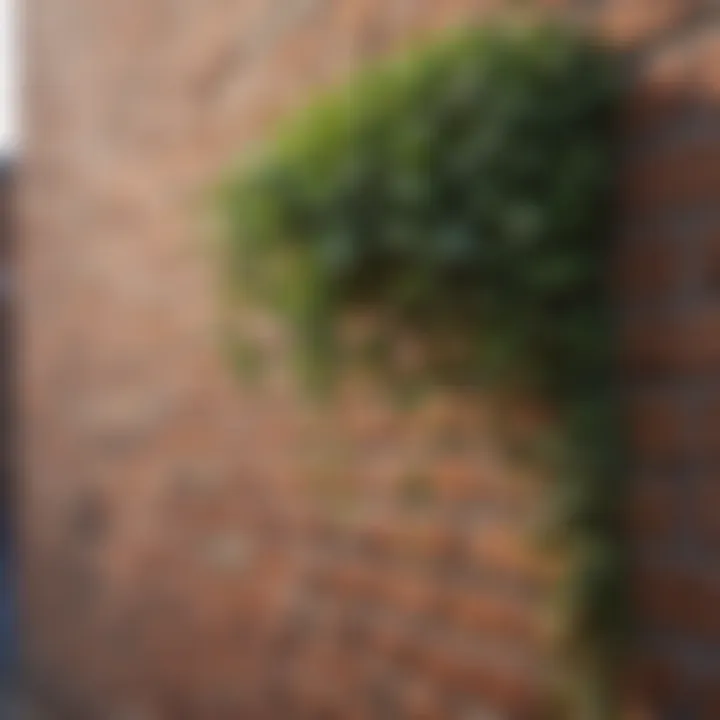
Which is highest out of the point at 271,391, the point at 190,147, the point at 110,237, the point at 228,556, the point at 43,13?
the point at 43,13

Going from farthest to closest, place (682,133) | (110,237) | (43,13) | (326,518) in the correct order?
(43,13)
(110,237)
(326,518)
(682,133)

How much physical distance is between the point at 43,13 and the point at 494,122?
242 centimetres

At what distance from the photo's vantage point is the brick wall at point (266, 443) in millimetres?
1943

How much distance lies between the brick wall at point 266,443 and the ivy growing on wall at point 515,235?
6cm

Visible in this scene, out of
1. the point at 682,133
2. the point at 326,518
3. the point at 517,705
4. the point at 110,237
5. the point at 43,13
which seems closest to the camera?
the point at 682,133

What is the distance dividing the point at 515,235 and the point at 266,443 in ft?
3.51

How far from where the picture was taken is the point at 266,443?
2887 millimetres

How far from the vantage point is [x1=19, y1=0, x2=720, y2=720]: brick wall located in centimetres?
194

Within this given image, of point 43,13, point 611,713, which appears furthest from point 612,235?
point 43,13

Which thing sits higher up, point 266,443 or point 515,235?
point 515,235

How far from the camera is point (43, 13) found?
404 cm

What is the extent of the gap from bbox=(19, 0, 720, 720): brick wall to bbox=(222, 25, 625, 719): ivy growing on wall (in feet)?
0.19

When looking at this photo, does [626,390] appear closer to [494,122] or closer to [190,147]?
[494,122]

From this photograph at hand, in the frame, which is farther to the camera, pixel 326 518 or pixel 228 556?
pixel 228 556
